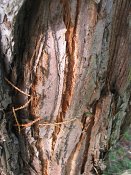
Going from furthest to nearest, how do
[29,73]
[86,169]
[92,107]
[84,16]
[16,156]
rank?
1. [86,169]
2. [16,156]
3. [92,107]
4. [29,73]
5. [84,16]

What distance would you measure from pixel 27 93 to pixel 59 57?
21 centimetres

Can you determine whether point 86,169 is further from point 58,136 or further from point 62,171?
point 58,136

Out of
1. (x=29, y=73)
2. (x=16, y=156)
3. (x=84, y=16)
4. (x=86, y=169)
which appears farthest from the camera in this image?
(x=86, y=169)

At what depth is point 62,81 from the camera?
3.55 feet

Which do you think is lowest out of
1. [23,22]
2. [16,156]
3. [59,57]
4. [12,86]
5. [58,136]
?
[16,156]

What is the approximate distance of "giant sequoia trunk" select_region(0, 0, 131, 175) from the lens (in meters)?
0.94

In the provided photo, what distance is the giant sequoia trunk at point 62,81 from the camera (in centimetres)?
94

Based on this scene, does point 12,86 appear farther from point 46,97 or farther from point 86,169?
point 86,169

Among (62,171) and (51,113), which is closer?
(51,113)

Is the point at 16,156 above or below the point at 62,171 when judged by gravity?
above

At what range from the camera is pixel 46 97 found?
44.8 inches

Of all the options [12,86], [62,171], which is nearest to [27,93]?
[12,86]

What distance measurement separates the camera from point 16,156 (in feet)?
4.30

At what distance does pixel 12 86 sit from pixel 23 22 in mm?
253
